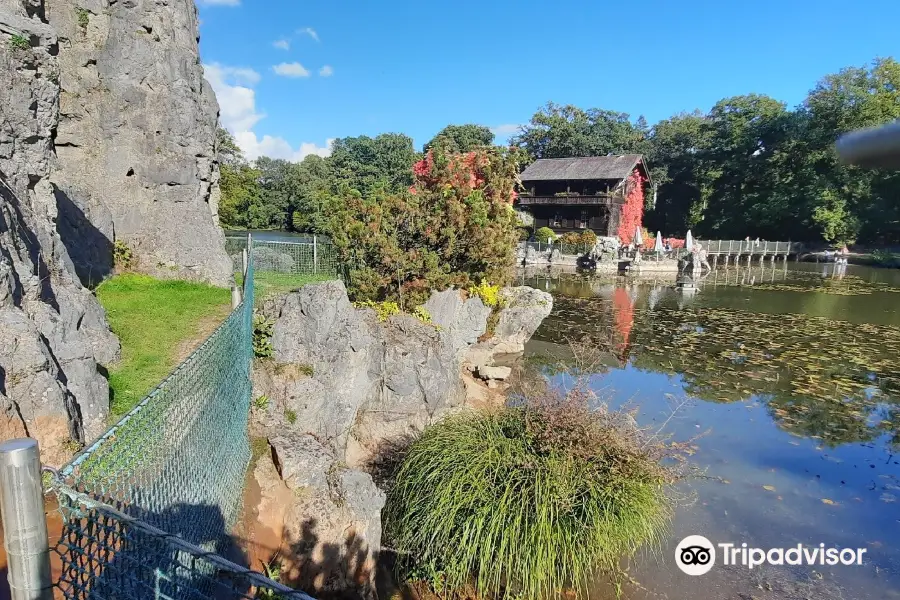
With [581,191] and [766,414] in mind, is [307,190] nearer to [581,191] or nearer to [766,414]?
[581,191]

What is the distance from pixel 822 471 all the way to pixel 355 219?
30.6ft

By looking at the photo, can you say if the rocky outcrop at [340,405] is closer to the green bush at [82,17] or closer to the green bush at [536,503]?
the green bush at [536,503]

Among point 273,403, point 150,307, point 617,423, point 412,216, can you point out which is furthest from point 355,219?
point 617,423

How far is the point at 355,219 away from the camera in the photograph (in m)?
11.4

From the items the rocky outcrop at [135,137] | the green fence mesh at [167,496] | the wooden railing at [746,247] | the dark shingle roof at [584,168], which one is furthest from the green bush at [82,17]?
the wooden railing at [746,247]

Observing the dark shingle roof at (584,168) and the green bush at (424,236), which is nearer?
the green bush at (424,236)

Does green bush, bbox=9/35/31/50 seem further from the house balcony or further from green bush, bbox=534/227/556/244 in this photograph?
the house balcony

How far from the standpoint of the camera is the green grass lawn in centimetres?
587

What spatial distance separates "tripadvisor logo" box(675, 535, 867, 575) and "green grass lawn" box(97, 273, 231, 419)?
603 centimetres

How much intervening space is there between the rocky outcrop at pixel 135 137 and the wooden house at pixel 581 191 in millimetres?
34752

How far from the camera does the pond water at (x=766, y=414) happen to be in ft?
19.5

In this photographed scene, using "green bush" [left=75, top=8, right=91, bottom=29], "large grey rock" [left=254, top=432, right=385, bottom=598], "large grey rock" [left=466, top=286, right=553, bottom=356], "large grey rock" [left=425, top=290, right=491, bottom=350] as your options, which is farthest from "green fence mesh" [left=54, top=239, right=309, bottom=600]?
"green bush" [left=75, top=8, right=91, bottom=29]

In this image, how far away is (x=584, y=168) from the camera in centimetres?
4503

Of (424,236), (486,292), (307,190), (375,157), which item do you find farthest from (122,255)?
(375,157)
